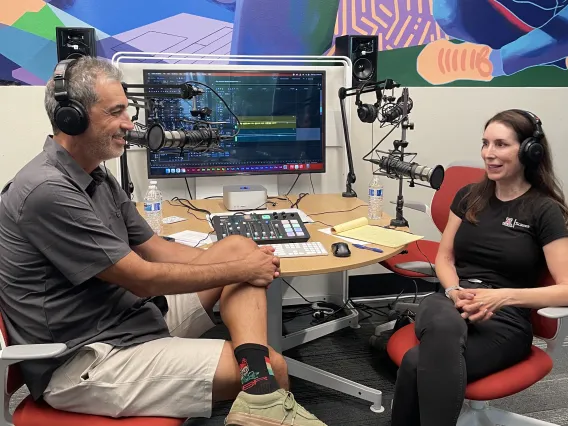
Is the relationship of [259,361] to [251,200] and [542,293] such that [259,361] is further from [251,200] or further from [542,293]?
[251,200]

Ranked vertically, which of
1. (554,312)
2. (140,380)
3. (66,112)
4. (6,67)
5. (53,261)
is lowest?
(140,380)

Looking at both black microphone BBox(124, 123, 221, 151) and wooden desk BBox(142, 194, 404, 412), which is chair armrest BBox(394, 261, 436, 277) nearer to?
wooden desk BBox(142, 194, 404, 412)

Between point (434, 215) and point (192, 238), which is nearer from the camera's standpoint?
point (192, 238)

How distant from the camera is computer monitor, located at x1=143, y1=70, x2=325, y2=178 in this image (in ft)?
8.45

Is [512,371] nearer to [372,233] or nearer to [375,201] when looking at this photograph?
[372,233]

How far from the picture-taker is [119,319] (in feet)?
5.07

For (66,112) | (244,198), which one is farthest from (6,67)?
(66,112)

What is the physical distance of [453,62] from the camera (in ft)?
10.6

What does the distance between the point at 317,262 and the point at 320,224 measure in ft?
1.66

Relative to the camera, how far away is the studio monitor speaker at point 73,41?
101 inches

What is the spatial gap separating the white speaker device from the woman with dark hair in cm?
89

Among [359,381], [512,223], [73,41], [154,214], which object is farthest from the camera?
[73,41]

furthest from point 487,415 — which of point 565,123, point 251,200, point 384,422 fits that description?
point 565,123

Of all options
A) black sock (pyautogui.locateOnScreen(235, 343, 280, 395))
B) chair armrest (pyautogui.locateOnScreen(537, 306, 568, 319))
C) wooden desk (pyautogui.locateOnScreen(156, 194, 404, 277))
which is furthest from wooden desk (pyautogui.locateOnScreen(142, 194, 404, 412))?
chair armrest (pyautogui.locateOnScreen(537, 306, 568, 319))
